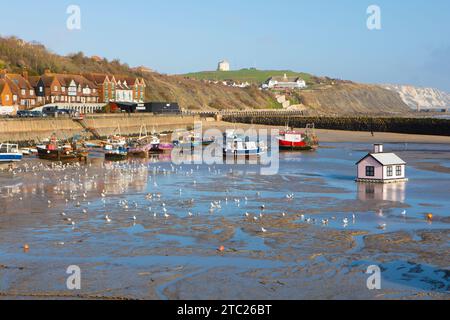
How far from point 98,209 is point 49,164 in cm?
2103

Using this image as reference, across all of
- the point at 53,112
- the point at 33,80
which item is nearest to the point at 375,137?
the point at 53,112

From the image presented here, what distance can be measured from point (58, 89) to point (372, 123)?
43458 mm

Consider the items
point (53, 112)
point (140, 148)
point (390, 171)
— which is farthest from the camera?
point (53, 112)

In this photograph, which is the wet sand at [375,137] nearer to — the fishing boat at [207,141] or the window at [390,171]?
the fishing boat at [207,141]

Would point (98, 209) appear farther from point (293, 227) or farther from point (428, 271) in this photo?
point (428, 271)

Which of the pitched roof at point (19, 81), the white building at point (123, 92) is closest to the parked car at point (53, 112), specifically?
the pitched roof at point (19, 81)

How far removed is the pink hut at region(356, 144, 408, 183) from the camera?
38.5m

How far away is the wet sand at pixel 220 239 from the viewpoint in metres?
17.9

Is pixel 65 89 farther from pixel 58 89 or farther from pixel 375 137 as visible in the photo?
pixel 375 137

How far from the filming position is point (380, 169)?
1517 inches

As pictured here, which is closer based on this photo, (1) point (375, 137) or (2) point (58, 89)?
(1) point (375, 137)

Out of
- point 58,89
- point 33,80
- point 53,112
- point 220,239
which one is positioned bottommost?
point 220,239

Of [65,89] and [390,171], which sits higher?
[65,89]
